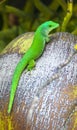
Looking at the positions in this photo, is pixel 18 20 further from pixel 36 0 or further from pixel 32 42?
pixel 32 42

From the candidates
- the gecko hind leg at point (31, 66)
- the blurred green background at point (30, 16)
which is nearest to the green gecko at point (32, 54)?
the gecko hind leg at point (31, 66)

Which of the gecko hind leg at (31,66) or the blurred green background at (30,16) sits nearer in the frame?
the gecko hind leg at (31,66)

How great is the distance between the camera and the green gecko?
5.37 feet

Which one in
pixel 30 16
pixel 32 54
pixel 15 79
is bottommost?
pixel 15 79

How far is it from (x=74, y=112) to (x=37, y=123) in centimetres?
15

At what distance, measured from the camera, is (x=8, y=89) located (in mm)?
1676

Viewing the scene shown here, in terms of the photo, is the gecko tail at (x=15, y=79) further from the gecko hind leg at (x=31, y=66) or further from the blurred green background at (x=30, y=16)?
the blurred green background at (x=30, y=16)

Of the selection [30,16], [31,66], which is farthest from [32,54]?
[30,16]

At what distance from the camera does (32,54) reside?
67.3 inches

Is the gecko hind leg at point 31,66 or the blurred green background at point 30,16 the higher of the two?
the blurred green background at point 30,16

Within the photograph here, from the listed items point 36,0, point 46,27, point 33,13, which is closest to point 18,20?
point 33,13

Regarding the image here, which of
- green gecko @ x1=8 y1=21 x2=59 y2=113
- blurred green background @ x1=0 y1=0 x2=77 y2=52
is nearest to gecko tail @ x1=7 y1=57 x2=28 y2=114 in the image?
green gecko @ x1=8 y1=21 x2=59 y2=113

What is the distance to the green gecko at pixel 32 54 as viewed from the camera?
1.64 meters

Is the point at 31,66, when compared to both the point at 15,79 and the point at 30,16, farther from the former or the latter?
the point at 30,16
